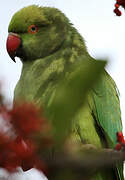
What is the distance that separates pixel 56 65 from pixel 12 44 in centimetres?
63

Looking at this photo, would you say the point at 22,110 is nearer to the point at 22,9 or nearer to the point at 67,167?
the point at 67,167

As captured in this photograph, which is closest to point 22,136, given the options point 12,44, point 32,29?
point 12,44

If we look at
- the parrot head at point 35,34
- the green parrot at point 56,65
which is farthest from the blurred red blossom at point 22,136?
the parrot head at point 35,34

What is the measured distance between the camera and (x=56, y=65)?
3.52 m

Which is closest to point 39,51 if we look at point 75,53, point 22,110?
point 75,53

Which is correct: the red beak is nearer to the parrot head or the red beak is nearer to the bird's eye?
the parrot head

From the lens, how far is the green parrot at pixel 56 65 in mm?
3312

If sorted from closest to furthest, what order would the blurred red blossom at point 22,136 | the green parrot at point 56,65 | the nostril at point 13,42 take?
the blurred red blossom at point 22,136
the green parrot at point 56,65
the nostril at point 13,42

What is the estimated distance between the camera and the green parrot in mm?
3312

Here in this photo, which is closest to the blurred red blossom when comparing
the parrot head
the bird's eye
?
the parrot head

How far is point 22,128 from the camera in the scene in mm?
550

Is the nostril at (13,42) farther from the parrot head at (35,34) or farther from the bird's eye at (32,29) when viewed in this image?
the bird's eye at (32,29)

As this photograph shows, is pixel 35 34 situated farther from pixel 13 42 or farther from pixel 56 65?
pixel 56 65

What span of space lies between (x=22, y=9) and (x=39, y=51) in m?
0.58
